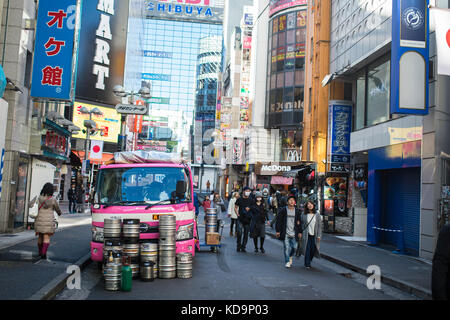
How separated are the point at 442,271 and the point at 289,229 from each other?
722 centimetres

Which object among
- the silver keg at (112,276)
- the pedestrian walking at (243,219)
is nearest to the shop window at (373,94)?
the pedestrian walking at (243,219)

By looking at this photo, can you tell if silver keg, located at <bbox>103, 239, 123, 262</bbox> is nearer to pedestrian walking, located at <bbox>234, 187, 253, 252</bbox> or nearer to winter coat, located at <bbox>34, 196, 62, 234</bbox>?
winter coat, located at <bbox>34, 196, 62, 234</bbox>

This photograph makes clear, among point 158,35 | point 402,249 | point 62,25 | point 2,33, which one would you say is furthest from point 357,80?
point 158,35

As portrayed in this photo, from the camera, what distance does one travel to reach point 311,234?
11.5 metres

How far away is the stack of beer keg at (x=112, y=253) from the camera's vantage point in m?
8.22

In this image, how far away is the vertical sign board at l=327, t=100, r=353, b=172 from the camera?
879 inches

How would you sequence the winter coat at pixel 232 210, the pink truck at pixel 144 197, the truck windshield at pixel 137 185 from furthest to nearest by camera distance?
the winter coat at pixel 232 210
the truck windshield at pixel 137 185
the pink truck at pixel 144 197

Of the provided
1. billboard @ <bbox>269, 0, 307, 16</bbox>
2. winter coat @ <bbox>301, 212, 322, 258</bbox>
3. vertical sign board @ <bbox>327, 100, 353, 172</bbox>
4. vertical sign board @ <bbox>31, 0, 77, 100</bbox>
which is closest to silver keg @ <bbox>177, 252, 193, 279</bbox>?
winter coat @ <bbox>301, 212, 322, 258</bbox>

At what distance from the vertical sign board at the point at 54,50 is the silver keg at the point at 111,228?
Answer: 8.23m

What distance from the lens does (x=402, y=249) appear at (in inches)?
584

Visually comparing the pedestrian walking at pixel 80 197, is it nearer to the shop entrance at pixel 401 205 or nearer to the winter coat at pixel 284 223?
the shop entrance at pixel 401 205
